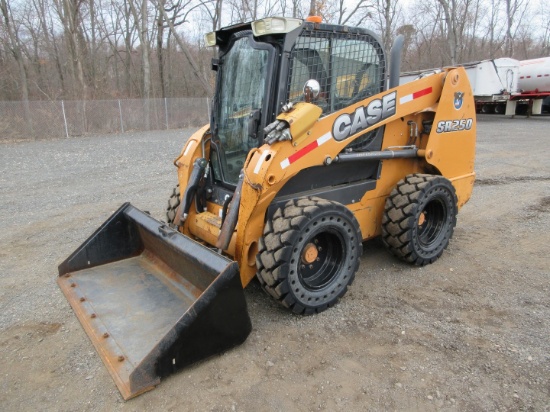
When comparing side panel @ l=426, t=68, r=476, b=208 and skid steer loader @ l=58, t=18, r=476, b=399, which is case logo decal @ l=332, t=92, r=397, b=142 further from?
side panel @ l=426, t=68, r=476, b=208

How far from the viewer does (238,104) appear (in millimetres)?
3867

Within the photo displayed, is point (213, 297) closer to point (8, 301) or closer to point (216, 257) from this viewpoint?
point (216, 257)

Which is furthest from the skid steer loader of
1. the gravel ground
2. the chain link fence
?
the chain link fence

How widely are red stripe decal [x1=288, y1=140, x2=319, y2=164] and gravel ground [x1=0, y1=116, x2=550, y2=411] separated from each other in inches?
49.3

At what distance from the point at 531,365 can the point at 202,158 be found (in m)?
3.07

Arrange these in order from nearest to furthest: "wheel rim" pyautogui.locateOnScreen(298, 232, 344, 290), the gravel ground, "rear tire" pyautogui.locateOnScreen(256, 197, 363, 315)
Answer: the gravel ground
"rear tire" pyautogui.locateOnScreen(256, 197, 363, 315)
"wheel rim" pyautogui.locateOnScreen(298, 232, 344, 290)

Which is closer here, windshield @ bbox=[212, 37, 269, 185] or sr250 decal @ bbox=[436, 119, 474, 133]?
windshield @ bbox=[212, 37, 269, 185]

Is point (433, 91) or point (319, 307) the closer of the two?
point (319, 307)

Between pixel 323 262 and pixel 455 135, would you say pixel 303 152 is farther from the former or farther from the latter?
pixel 455 135

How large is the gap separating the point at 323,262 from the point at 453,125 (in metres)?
2.16

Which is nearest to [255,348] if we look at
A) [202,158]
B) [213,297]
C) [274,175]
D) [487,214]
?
[213,297]

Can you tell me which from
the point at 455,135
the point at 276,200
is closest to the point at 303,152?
the point at 276,200

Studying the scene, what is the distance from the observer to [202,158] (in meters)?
4.07

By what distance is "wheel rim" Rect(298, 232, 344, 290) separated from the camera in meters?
3.55
